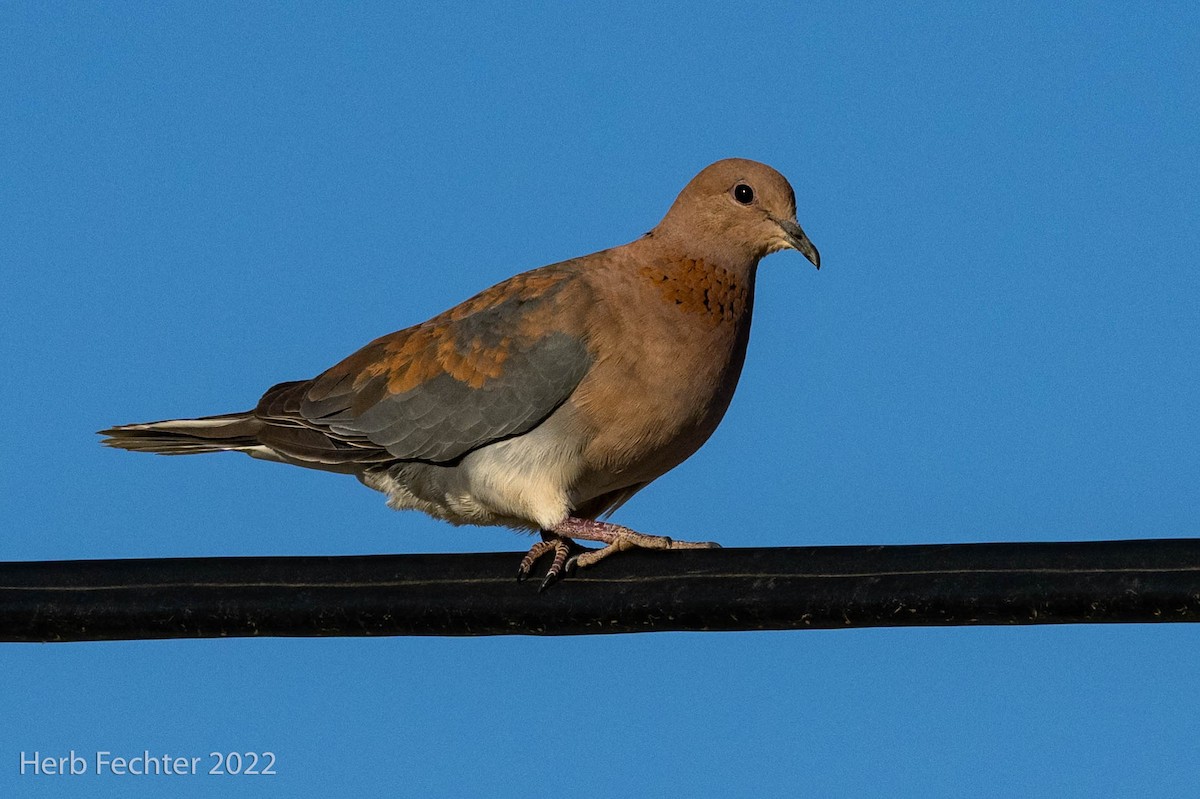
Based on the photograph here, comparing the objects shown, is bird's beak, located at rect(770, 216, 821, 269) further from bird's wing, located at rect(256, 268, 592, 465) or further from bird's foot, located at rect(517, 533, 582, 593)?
bird's foot, located at rect(517, 533, 582, 593)

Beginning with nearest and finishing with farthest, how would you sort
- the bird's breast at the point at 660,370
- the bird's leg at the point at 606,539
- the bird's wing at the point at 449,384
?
the bird's leg at the point at 606,539 < the bird's breast at the point at 660,370 < the bird's wing at the point at 449,384

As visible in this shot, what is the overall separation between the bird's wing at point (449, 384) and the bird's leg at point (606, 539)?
43 centimetres

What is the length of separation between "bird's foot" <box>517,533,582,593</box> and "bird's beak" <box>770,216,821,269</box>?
4.64 feet

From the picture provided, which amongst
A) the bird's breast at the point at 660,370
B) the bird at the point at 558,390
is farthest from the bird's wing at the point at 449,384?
the bird's breast at the point at 660,370

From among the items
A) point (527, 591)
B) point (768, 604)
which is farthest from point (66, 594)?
Answer: point (768, 604)

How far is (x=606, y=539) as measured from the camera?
5184 millimetres

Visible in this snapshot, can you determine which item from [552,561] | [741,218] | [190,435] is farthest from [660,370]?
[190,435]

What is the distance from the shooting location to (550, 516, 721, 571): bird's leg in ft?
15.9

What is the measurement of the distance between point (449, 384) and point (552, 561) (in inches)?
54.6

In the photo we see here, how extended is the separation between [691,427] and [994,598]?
198cm

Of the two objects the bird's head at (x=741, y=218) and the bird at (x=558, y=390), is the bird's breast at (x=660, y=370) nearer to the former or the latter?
the bird at (x=558, y=390)

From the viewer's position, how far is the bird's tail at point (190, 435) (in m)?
5.98

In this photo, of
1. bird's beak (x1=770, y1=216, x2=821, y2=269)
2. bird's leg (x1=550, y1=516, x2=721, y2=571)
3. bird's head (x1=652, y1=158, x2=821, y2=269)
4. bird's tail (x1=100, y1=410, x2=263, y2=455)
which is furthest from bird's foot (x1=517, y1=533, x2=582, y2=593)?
bird's tail (x1=100, y1=410, x2=263, y2=455)

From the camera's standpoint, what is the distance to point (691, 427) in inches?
→ 219
